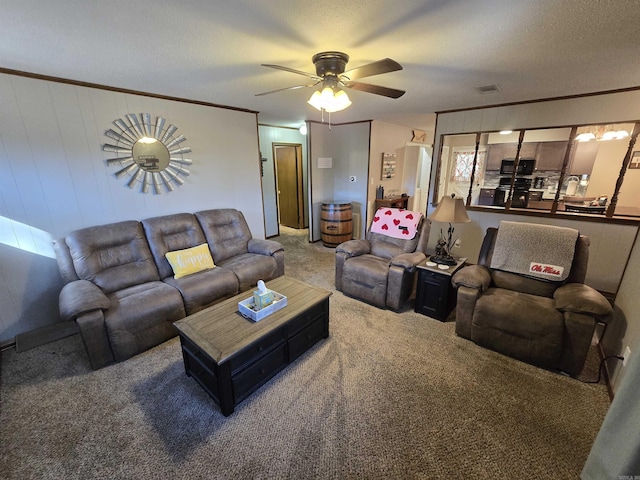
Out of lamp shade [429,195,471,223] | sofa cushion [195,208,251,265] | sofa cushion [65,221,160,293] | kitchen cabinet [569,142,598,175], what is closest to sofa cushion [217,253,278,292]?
sofa cushion [195,208,251,265]

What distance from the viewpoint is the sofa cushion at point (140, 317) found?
2084mm

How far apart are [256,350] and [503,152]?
6679 millimetres

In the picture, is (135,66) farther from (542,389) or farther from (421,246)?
(542,389)

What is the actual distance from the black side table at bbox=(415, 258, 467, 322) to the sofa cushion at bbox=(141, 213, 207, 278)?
2556 mm

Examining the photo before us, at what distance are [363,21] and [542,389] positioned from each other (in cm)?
263

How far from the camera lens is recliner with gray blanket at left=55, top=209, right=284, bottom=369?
6.72 feet

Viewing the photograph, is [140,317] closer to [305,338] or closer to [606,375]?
[305,338]

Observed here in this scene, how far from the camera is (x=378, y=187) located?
5.20 m

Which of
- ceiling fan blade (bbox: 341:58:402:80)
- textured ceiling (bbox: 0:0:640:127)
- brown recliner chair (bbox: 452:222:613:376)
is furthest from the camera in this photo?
brown recliner chair (bbox: 452:222:613:376)

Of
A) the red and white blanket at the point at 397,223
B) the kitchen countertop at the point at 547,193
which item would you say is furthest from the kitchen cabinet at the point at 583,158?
the red and white blanket at the point at 397,223

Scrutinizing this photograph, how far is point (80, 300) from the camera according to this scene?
1.98 metres

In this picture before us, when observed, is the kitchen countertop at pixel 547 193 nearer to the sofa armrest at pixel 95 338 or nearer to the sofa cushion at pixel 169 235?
the sofa cushion at pixel 169 235

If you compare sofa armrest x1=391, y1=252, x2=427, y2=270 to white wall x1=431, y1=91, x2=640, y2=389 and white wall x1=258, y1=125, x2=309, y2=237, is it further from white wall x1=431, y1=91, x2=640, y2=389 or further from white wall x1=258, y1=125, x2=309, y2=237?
white wall x1=258, y1=125, x2=309, y2=237

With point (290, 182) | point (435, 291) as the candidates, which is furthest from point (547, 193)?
point (290, 182)
